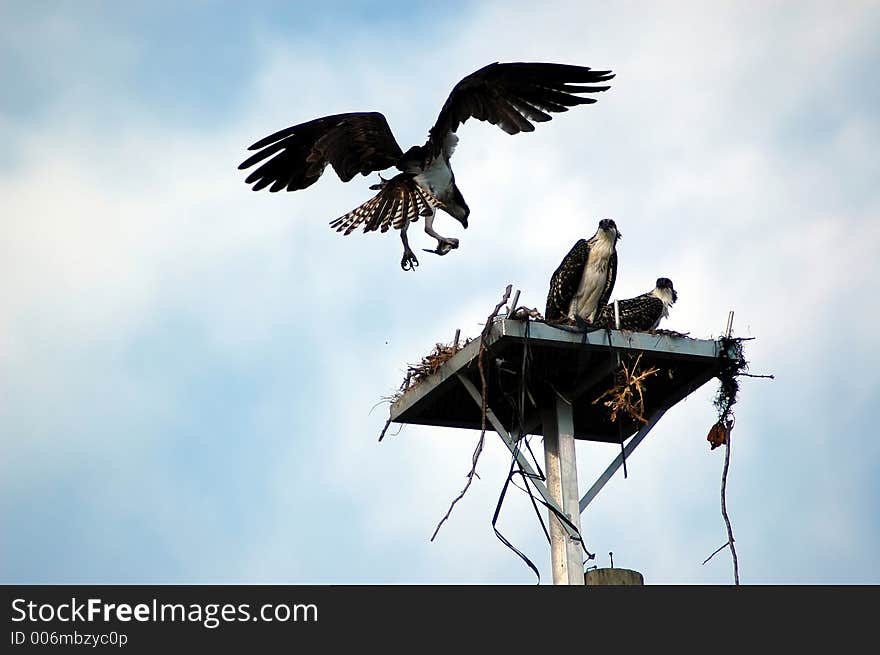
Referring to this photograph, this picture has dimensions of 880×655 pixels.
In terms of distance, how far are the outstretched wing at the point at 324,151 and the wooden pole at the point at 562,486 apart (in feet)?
9.64

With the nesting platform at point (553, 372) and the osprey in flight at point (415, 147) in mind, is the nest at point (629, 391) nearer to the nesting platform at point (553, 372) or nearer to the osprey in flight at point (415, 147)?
the nesting platform at point (553, 372)

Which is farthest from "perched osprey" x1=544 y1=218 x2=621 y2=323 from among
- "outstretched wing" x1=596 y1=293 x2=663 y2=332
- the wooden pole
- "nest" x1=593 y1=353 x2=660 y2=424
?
"nest" x1=593 y1=353 x2=660 y2=424

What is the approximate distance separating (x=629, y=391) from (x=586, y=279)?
1.79 metres

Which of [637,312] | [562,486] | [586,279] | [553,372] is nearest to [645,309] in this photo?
[637,312]

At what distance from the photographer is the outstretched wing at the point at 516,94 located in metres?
12.6

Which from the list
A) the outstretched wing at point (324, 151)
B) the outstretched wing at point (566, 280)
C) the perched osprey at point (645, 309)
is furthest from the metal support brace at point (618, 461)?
the outstretched wing at point (324, 151)

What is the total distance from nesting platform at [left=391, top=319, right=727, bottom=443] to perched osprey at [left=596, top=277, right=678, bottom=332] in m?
0.64

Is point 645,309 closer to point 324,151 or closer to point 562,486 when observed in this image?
point 562,486

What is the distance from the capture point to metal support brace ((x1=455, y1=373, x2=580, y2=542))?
11.6 meters

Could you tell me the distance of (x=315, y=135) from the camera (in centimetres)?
1331

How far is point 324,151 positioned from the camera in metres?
13.2
